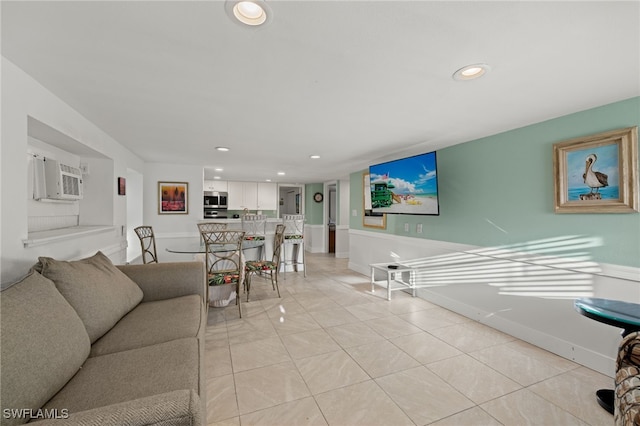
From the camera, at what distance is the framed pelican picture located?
1950mm

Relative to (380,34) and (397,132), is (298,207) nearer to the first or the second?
(397,132)

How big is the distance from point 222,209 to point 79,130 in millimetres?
5354

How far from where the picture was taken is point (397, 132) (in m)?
2.90

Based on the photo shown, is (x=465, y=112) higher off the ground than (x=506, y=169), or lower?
higher

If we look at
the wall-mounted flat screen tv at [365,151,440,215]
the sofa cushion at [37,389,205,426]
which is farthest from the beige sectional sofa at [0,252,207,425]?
the wall-mounted flat screen tv at [365,151,440,215]

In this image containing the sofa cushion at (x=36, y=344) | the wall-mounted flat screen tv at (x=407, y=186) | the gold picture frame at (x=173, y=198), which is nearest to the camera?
the sofa cushion at (x=36, y=344)

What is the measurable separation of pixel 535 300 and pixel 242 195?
6.81 meters

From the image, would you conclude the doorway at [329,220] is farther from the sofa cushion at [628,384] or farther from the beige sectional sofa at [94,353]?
the sofa cushion at [628,384]

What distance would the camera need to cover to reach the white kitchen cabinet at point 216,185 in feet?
24.2

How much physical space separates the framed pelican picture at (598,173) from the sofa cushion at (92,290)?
3.56 meters

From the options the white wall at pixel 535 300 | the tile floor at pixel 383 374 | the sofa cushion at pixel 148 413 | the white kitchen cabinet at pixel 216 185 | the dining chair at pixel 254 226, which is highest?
the white kitchen cabinet at pixel 216 185

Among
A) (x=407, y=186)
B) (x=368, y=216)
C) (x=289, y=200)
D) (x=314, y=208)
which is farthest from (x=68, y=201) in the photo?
(x=289, y=200)

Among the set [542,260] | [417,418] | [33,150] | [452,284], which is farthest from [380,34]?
[452,284]

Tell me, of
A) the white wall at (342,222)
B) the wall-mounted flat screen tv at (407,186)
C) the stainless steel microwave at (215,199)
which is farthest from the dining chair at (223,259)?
the white wall at (342,222)
